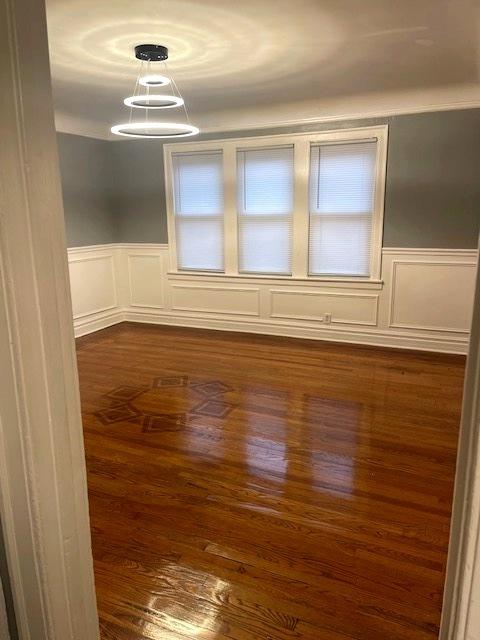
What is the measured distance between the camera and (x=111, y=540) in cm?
207

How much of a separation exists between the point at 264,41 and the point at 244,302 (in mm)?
3086

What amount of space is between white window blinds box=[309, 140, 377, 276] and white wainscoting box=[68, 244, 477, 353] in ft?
0.80

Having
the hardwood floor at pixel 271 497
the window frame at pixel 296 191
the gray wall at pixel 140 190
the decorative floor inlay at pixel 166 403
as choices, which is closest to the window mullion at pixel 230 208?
the window frame at pixel 296 191

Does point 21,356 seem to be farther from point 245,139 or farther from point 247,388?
point 245,139

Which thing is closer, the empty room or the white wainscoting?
the empty room

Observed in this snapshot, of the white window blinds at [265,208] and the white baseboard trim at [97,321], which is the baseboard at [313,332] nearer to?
the white baseboard trim at [97,321]

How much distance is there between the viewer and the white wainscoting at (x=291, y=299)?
4.60m

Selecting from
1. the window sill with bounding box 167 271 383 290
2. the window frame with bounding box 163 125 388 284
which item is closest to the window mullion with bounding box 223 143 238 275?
the window frame with bounding box 163 125 388 284

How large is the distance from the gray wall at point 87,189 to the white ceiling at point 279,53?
0.54m

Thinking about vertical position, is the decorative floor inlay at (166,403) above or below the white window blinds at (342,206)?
below

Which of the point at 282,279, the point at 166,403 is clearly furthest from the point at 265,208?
the point at 166,403

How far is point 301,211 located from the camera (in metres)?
4.96

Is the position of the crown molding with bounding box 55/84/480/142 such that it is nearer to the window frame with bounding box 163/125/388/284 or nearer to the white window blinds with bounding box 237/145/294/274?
the window frame with bounding box 163/125/388/284

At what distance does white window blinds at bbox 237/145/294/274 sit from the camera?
5.01m
